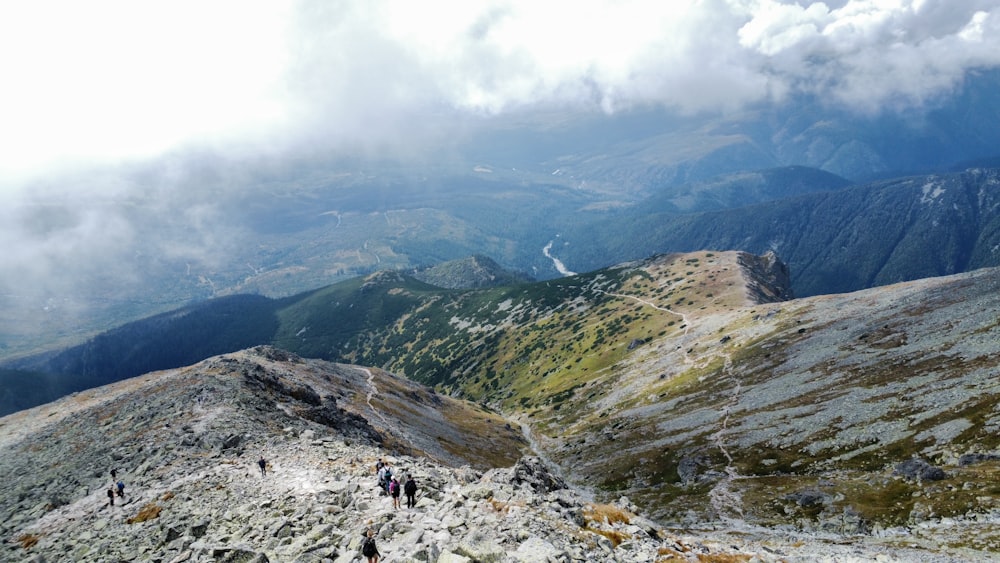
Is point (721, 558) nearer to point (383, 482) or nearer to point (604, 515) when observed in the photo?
point (604, 515)

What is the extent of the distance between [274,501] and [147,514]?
39.8 ft

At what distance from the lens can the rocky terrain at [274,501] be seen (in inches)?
1014

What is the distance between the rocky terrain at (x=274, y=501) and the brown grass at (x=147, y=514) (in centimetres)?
10

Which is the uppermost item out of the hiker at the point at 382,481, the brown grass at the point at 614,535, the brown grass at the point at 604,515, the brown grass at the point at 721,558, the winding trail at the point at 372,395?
the hiker at the point at 382,481

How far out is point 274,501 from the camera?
33.6m

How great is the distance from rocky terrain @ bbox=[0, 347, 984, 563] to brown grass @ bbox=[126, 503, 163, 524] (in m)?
0.10

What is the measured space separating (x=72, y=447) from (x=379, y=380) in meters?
91.8

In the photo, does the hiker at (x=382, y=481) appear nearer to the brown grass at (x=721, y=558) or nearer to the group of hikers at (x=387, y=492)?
the group of hikers at (x=387, y=492)

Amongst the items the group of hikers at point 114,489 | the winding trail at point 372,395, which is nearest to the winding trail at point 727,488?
the winding trail at point 372,395

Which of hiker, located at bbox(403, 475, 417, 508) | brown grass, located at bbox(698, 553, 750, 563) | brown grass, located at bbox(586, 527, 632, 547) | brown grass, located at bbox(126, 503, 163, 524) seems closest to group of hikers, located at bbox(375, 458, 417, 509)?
hiker, located at bbox(403, 475, 417, 508)

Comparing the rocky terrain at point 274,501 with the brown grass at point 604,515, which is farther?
the brown grass at point 604,515

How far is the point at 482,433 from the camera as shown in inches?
5133

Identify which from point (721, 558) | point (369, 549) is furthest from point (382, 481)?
point (721, 558)

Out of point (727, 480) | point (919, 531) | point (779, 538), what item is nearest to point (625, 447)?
point (727, 480)
